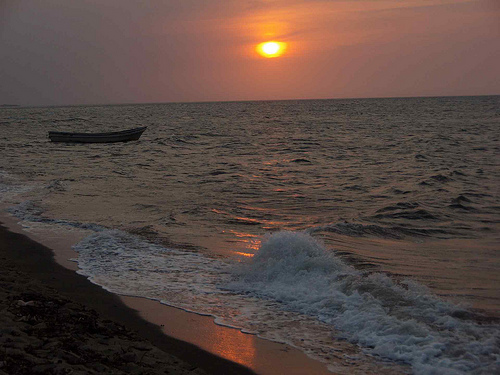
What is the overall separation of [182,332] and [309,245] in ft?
11.3

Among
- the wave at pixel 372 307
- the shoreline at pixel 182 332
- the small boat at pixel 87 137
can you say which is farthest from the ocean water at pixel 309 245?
the small boat at pixel 87 137

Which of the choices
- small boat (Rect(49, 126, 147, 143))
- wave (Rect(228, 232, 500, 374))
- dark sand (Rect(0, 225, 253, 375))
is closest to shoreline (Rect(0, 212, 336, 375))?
dark sand (Rect(0, 225, 253, 375))

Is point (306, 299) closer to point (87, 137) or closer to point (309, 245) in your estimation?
point (309, 245)

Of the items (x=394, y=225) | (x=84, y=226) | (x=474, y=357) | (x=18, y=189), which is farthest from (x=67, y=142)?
(x=474, y=357)

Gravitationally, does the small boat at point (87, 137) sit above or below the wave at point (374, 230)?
above

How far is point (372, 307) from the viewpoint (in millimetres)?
6336

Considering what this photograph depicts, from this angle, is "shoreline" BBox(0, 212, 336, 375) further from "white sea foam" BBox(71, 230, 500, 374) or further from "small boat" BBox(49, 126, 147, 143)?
"small boat" BBox(49, 126, 147, 143)

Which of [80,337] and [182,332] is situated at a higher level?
[80,337]

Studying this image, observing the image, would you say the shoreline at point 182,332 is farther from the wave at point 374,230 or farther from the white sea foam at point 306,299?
the wave at point 374,230

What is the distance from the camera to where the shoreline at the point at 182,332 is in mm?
4871

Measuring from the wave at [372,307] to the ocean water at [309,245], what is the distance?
0.07 ft

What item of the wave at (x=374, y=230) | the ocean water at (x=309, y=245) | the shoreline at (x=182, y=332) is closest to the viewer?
the shoreline at (x=182, y=332)

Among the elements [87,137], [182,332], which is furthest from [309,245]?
[87,137]

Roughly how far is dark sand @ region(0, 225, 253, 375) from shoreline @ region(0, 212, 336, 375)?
14mm
